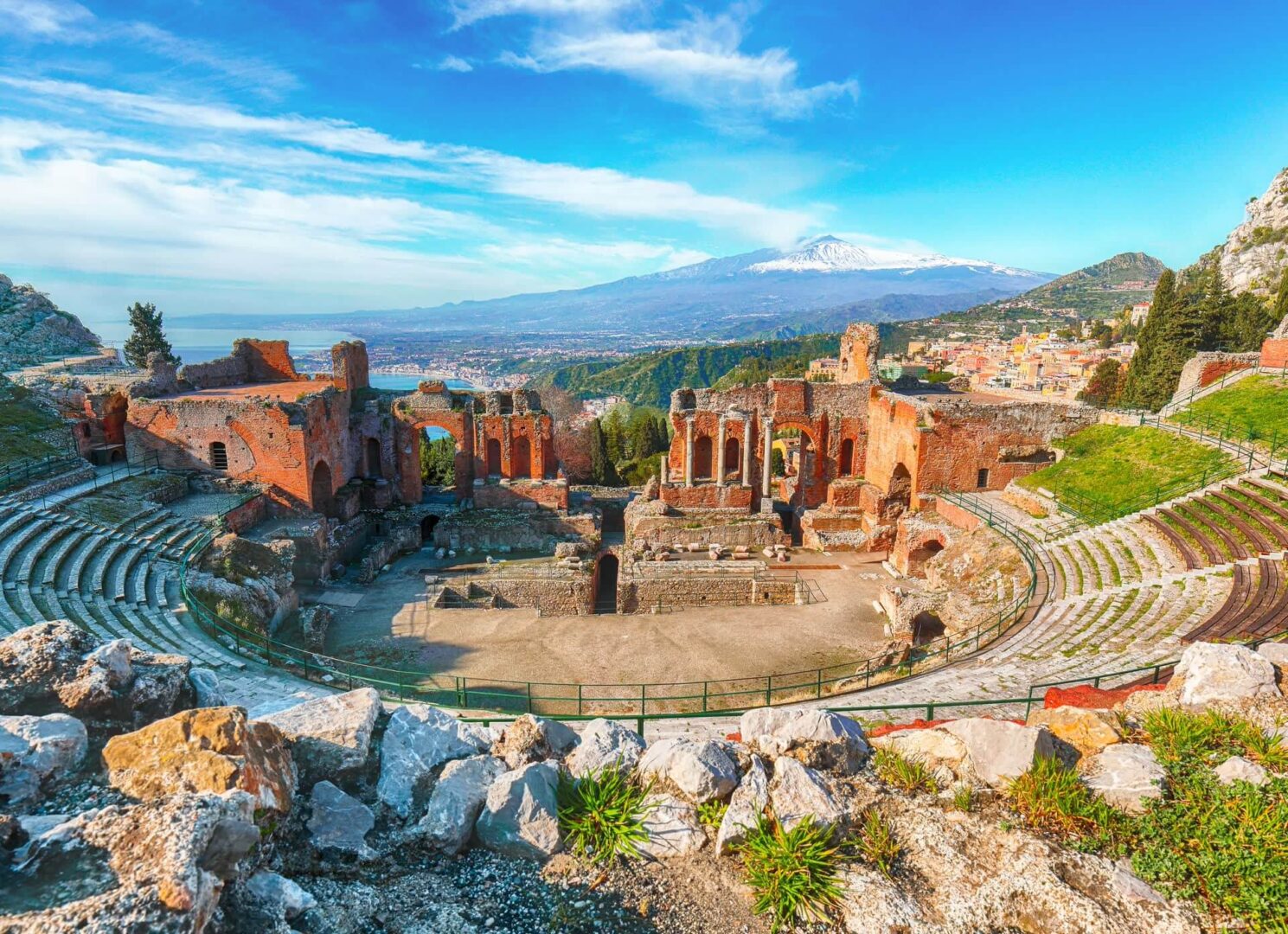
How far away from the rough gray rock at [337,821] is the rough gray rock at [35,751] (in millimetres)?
1977

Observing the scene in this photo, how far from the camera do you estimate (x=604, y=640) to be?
20.0 m

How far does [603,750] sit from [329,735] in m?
2.85

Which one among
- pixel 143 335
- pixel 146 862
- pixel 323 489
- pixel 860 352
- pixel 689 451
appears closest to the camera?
pixel 146 862

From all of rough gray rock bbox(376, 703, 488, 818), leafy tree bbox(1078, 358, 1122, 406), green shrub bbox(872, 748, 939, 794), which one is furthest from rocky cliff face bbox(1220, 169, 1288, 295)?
rough gray rock bbox(376, 703, 488, 818)

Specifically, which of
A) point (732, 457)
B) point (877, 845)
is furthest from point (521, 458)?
point (877, 845)

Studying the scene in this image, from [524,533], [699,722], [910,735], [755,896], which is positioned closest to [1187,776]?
[910,735]

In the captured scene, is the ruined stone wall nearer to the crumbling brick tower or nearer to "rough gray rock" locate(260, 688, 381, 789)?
the crumbling brick tower

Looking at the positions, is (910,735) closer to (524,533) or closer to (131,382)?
(524,533)

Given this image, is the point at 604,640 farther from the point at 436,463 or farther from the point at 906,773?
the point at 436,463

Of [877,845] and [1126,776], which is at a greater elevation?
[1126,776]

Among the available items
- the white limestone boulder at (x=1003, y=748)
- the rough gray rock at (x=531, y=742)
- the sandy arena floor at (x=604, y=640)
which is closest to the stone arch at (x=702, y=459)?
the sandy arena floor at (x=604, y=640)

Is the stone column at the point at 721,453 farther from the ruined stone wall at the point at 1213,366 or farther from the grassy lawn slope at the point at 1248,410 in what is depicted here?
the ruined stone wall at the point at 1213,366

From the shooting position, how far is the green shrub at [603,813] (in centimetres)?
650

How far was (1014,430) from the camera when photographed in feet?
90.1
